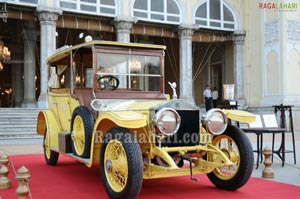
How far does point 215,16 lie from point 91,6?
7404 mm

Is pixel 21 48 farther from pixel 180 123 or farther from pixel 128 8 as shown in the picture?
pixel 180 123

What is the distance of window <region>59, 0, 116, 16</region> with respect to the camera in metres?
18.3

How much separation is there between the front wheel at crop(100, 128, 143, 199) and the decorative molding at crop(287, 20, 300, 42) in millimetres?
17645

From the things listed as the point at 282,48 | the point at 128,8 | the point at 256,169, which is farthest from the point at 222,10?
the point at 256,169

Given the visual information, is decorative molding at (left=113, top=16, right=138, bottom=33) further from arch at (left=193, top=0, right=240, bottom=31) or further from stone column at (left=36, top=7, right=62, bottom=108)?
arch at (left=193, top=0, right=240, bottom=31)

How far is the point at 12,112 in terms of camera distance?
1656cm

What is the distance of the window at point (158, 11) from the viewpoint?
20.3 metres

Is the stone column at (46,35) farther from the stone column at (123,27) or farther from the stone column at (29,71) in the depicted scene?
the stone column at (29,71)

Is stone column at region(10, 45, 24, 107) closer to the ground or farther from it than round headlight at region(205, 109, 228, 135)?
farther from it

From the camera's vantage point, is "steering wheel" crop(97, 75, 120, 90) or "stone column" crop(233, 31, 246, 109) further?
"stone column" crop(233, 31, 246, 109)

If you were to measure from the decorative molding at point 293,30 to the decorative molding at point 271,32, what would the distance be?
59 cm

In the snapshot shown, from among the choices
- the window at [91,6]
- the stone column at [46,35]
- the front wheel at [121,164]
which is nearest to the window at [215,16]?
the window at [91,6]

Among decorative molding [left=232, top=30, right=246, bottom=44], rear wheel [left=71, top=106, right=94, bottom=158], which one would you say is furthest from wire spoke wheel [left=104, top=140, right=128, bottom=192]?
decorative molding [left=232, top=30, right=246, bottom=44]

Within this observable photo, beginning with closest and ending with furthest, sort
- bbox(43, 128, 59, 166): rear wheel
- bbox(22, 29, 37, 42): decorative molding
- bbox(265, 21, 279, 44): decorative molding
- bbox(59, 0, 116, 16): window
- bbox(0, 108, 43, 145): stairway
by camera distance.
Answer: bbox(43, 128, 59, 166): rear wheel → bbox(0, 108, 43, 145): stairway → bbox(59, 0, 116, 16): window → bbox(265, 21, 279, 44): decorative molding → bbox(22, 29, 37, 42): decorative molding
